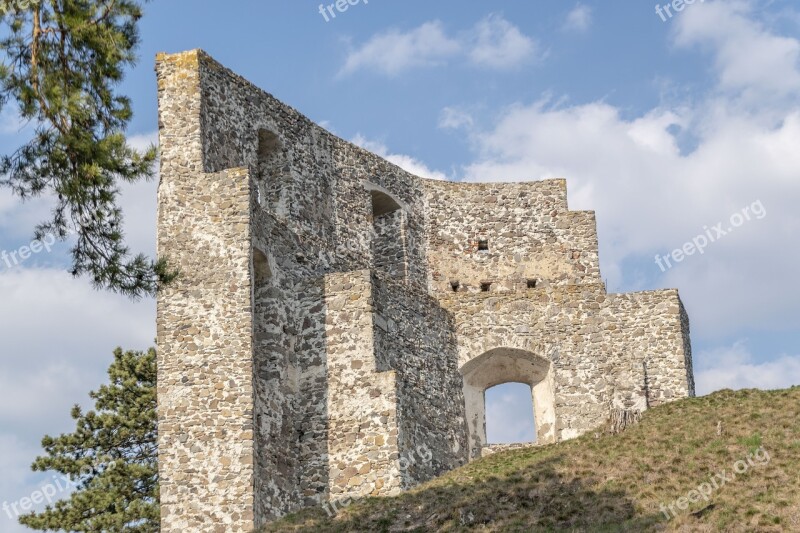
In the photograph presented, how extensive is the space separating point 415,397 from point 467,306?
14.7ft

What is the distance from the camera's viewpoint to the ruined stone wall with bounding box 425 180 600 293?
4019 centimetres

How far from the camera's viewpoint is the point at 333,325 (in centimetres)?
3184

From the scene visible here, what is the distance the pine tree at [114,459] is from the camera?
3281cm

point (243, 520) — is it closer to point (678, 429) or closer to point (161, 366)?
point (161, 366)

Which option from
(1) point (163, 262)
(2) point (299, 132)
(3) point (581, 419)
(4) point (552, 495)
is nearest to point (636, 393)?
(3) point (581, 419)

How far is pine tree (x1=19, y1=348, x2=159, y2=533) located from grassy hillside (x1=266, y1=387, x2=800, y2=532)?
6.20 meters

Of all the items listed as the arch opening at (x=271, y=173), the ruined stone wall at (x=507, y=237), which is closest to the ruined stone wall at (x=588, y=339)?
the ruined stone wall at (x=507, y=237)

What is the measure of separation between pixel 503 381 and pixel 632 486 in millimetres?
9761

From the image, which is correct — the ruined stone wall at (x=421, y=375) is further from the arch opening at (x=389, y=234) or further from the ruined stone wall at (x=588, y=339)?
the arch opening at (x=389, y=234)

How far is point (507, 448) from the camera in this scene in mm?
34500

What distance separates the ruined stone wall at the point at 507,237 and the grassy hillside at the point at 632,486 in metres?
8.99

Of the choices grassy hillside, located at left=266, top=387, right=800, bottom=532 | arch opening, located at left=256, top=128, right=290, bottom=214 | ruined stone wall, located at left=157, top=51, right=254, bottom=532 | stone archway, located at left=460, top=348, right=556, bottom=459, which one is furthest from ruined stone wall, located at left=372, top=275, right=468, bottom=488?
arch opening, located at left=256, top=128, right=290, bottom=214

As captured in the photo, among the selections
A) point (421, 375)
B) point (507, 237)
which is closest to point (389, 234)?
point (507, 237)

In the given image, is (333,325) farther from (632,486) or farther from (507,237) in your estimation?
(507,237)
